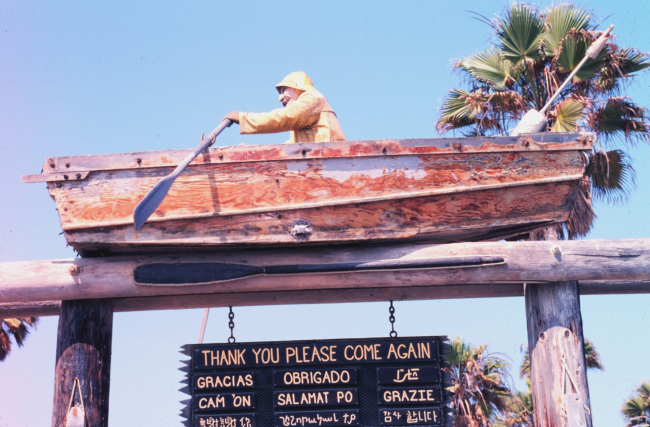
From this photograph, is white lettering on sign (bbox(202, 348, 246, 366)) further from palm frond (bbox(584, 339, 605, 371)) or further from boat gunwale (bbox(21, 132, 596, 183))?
palm frond (bbox(584, 339, 605, 371))

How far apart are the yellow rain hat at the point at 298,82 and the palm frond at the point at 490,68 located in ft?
21.0

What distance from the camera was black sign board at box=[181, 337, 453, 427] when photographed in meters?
5.69

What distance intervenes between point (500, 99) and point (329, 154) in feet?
22.4

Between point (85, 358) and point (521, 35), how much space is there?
7943 millimetres

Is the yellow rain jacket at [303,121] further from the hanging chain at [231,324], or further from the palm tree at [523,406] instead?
the palm tree at [523,406]

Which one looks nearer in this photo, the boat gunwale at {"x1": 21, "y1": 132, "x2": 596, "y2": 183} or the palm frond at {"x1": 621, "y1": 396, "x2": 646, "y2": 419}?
the boat gunwale at {"x1": 21, "y1": 132, "x2": 596, "y2": 183}

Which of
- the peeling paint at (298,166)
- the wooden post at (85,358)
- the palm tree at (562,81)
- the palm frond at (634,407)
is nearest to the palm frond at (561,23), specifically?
the palm tree at (562,81)

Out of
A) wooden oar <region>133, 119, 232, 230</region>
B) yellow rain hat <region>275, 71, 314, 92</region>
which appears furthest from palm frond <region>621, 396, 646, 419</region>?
wooden oar <region>133, 119, 232, 230</region>

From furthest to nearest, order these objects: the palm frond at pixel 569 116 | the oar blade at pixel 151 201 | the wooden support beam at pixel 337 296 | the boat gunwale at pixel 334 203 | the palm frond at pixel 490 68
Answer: the palm frond at pixel 490 68 → the palm frond at pixel 569 116 → the wooden support beam at pixel 337 296 → the boat gunwale at pixel 334 203 → the oar blade at pixel 151 201

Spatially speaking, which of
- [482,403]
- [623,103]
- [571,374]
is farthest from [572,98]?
[571,374]

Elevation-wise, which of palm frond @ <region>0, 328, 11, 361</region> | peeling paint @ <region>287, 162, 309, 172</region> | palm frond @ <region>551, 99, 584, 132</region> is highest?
palm frond @ <region>551, 99, 584, 132</region>

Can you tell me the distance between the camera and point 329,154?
5719mm

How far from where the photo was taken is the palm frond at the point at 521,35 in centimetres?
1152

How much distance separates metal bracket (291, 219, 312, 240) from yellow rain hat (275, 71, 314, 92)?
1074mm
